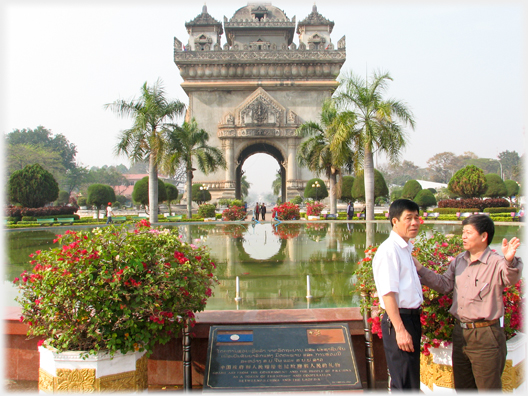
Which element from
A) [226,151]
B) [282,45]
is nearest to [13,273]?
[226,151]

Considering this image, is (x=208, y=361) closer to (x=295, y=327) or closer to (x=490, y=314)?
(x=295, y=327)

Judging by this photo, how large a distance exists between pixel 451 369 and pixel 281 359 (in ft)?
4.78

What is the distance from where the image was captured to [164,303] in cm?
371

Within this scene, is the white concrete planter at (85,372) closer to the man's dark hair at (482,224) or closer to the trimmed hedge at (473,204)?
the man's dark hair at (482,224)

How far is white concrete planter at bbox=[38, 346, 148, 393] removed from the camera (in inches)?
138

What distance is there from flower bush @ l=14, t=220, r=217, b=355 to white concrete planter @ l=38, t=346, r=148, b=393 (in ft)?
0.26

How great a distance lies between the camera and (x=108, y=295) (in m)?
3.49

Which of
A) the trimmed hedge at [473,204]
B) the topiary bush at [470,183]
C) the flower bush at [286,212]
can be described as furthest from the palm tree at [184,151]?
the topiary bush at [470,183]

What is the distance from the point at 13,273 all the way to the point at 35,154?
5008 centimetres

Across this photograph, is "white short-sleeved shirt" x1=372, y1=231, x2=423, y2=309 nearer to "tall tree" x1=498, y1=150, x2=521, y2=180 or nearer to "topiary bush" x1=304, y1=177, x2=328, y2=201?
"topiary bush" x1=304, y1=177, x2=328, y2=201

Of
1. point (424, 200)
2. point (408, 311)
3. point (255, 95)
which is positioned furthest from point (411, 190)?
point (408, 311)

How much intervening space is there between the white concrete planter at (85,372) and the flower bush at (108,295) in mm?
80

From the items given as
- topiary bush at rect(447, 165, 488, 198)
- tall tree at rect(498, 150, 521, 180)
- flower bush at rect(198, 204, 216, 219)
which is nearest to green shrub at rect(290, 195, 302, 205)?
flower bush at rect(198, 204, 216, 219)

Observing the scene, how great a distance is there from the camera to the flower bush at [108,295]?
3477 millimetres
